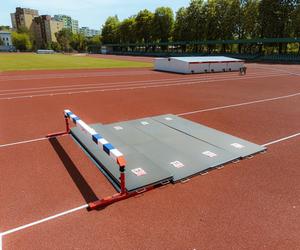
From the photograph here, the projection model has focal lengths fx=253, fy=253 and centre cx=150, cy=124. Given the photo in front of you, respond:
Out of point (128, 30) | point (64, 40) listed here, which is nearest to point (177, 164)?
point (128, 30)

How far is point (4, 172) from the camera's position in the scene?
19.1 feet

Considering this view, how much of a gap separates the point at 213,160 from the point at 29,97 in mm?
12463

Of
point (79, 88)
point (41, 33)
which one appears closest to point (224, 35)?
point (79, 88)

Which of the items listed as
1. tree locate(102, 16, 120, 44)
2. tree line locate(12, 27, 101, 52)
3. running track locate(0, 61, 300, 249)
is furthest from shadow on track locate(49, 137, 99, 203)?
tree line locate(12, 27, 101, 52)

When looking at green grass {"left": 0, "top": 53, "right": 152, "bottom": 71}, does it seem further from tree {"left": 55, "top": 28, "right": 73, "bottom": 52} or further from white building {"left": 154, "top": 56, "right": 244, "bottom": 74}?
tree {"left": 55, "top": 28, "right": 73, "bottom": 52}

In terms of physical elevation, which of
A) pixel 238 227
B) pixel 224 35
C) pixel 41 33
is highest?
pixel 41 33

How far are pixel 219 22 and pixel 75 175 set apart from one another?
6837 cm

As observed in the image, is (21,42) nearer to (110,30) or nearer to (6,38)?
(6,38)

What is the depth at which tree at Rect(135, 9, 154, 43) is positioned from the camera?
279 ft

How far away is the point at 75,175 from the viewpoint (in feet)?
18.7

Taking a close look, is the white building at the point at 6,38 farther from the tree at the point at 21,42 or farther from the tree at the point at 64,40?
the tree at the point at 64,40

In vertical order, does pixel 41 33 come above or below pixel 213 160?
above

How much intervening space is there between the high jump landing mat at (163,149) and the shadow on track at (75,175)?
0.53 meters

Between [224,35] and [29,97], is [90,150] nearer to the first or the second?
[29,97]
